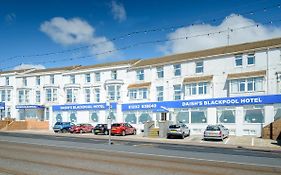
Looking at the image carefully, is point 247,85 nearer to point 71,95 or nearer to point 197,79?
point 197,79

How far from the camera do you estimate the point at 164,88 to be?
4381 cm

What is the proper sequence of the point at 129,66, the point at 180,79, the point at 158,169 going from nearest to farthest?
the point at 158,169 → the point at 180,79 → the point at 129,66

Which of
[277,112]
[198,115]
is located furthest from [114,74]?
[277,112]

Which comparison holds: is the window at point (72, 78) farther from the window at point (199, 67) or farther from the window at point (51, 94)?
the window at point (199, 67)

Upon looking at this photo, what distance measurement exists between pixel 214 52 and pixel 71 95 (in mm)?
25049

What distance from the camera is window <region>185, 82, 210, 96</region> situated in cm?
3956

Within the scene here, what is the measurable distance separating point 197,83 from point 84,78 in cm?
2088

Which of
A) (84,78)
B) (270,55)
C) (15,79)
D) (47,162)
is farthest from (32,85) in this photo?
(47,162)

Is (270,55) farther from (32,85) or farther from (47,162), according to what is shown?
(32,85)

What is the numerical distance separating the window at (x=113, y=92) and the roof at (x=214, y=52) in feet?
13.8

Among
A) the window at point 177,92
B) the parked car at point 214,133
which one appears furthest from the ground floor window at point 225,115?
the window at point 177,92

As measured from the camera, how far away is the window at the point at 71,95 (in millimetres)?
54031

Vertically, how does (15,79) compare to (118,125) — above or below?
above

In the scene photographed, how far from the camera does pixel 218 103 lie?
37.5 meters
